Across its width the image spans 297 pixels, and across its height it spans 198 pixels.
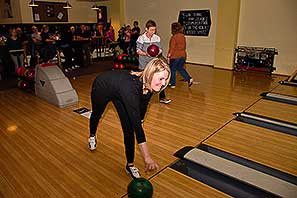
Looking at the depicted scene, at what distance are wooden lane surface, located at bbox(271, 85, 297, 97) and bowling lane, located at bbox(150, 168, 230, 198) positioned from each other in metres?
3.37

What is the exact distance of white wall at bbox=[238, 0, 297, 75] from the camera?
581 cm

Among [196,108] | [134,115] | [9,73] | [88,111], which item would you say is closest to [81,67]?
[9,73]

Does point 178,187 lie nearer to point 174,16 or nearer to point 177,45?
point 177,45

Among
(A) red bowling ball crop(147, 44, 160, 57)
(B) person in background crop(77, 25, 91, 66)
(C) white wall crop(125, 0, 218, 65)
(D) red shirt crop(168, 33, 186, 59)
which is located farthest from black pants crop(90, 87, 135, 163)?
(C) white wall crop(125, 0, 218, 65)

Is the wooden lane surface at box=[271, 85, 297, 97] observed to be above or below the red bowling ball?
below

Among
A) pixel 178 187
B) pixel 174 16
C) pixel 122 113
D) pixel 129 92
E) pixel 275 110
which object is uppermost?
pixel 174 16

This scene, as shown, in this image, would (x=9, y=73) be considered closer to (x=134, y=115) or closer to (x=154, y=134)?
(x=154, y=134)

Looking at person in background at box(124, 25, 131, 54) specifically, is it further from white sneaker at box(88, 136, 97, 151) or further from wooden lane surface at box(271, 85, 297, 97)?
white sneaker at box(88, 136, 97, 151)

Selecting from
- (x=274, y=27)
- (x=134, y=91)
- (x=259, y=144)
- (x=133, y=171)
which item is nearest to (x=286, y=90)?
(x=274, y=27)

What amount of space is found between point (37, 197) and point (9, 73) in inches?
205

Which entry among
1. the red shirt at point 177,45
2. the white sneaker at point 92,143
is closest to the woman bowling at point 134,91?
the white sneaker at point 92,143

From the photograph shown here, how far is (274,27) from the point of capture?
6.04 meters

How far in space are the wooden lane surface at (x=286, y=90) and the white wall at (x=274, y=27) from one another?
1.26 meters

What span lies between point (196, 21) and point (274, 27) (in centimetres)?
220
